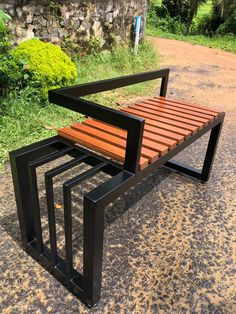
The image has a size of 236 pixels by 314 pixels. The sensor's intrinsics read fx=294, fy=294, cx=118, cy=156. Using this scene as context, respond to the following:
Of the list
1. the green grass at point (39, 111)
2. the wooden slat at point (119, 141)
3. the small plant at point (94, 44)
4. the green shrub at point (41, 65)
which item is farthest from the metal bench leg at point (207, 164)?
the small plant at point (94, 44)

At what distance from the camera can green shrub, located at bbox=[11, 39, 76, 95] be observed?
3.84 metres

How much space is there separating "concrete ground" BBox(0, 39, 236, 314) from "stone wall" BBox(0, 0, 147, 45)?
8.83 feet

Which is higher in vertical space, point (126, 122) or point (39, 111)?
point (126, 122)

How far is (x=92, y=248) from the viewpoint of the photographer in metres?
1.44

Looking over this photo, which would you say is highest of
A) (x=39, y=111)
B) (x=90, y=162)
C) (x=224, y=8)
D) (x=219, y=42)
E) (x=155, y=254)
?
(x=224, y=8)

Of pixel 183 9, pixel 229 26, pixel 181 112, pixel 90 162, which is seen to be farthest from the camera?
pixel 183 9

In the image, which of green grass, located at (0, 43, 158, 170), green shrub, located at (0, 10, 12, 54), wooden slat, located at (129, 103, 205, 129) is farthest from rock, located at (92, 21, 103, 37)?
wooden slat, located at (129, 103, 205, 129)

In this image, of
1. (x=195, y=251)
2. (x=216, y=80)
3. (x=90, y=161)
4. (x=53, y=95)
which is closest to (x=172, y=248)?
(x=195, y=251)

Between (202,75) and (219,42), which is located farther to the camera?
(219,42)

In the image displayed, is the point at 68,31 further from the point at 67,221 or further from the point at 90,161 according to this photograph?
the point at 67,221

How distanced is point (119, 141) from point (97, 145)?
16cm

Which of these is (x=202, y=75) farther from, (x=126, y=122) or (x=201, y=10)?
(x=201, y=10)

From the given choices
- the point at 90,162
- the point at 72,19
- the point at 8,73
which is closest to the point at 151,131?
the point at 90,162

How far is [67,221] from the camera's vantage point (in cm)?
156
